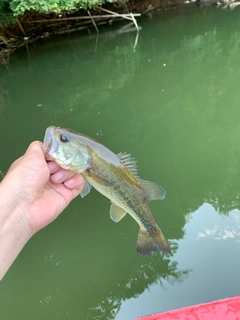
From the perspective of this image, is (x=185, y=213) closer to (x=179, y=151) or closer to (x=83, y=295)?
(x=179, y=151)

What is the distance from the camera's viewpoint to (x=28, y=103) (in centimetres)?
675

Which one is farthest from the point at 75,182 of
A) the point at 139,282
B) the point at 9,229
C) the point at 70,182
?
the point at 139,282

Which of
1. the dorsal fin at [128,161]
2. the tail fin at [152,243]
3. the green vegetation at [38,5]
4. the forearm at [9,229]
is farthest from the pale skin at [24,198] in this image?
the green vegetation at [38,5]

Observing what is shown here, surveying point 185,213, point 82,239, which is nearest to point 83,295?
point 82,239

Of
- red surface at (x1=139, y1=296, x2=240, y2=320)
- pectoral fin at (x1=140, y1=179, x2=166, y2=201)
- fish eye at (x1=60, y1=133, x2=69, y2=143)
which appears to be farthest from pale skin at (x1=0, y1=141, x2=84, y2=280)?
red surface at (x1=139, y1=296, x2=240, y2=320)

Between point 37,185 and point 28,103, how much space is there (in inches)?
208

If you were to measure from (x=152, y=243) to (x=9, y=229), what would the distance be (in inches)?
32.2

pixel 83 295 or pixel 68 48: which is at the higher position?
pixel 68 48

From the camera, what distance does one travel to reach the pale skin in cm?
178

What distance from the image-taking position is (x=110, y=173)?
6.25ft

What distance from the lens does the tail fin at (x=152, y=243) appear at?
200 centimetres

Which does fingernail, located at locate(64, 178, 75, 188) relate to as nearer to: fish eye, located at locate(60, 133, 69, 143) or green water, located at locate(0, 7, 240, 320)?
fish eye, located at locate(60, 133, 69, 143)

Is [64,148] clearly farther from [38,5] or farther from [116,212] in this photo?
[38,5]

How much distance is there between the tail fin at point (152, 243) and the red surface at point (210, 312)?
1.13ft
